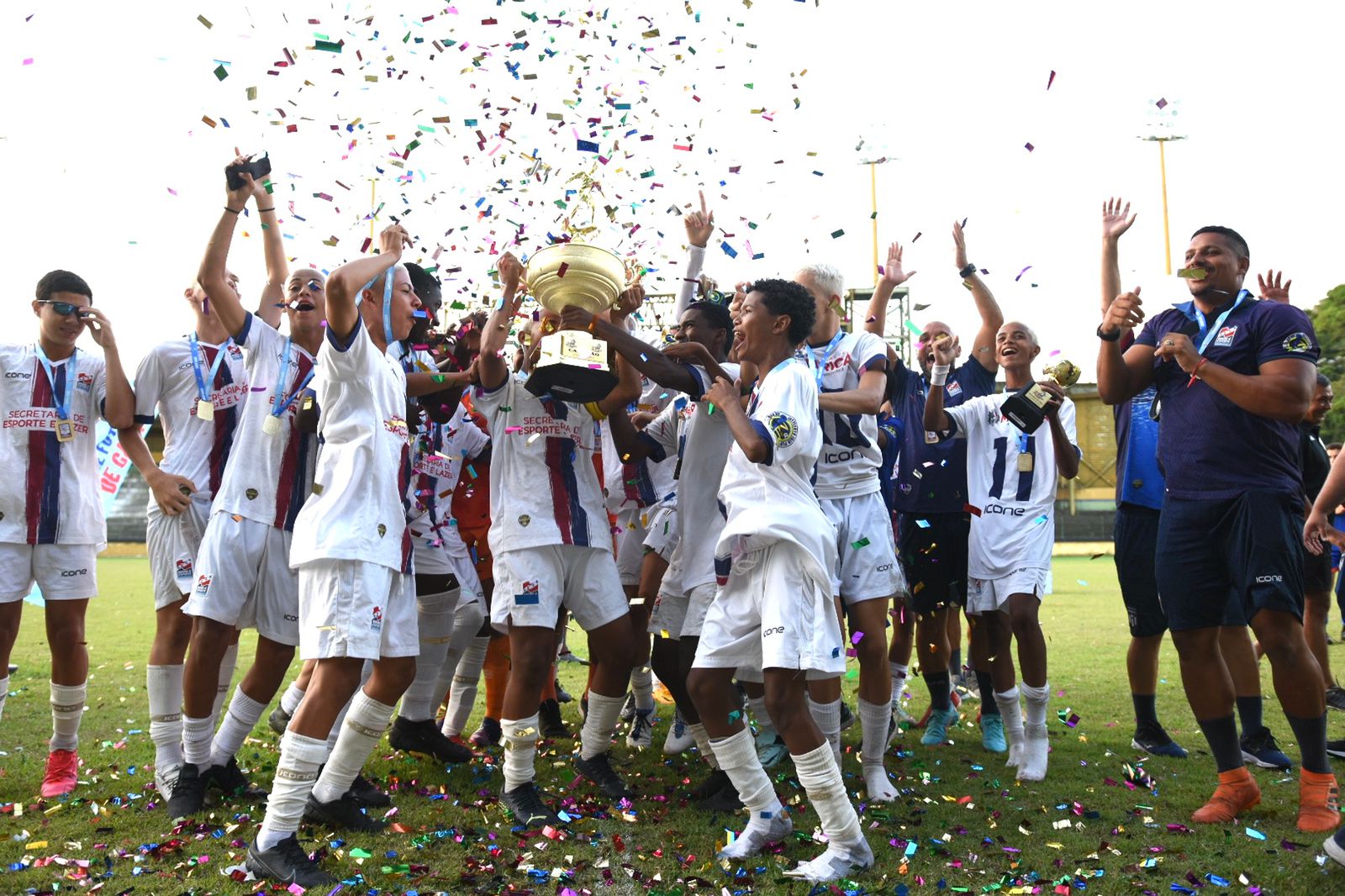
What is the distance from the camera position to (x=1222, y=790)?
16.8ft

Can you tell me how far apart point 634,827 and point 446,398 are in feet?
8.46

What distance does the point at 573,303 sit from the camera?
17.8 ft

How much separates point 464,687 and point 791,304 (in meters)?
3.59

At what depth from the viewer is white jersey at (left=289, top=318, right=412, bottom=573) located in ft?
14.6

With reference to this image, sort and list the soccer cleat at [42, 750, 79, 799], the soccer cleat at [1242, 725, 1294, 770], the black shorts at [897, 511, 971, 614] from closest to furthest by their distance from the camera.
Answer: the soccer cleat at [42, 750, 79, 799] → the soccer cleat at [1242, 725, 1294, 770] → the black shorts at [897, 511, 971, 614]

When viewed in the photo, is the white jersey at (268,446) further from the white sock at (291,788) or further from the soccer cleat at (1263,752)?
the soccer cleat at (1263,752)

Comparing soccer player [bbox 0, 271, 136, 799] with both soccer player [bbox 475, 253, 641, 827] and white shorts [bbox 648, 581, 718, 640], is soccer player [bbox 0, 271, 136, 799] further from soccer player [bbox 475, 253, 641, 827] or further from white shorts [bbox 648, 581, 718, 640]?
white shorts [bbox 648, 581, 718, 640]

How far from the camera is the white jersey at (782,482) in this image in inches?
179

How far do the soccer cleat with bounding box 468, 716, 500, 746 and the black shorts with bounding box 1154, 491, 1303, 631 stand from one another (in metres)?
4.19

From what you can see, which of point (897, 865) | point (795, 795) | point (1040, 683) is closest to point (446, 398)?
point (795, 795)

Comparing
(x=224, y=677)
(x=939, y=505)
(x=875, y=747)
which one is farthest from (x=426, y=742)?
(x=939, y=505)

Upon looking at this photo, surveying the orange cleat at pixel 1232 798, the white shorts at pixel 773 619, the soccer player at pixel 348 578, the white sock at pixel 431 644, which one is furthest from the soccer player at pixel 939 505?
the soccer player at pixel 348 578

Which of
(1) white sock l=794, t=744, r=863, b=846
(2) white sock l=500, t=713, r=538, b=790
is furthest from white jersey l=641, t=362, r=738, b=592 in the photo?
(1) white sock l=794, t=744, r=863, b=846

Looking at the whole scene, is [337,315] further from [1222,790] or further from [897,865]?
[1222,790]
